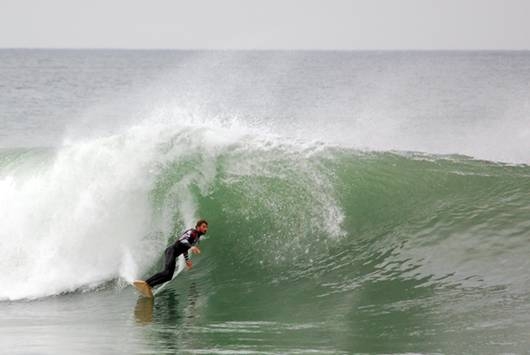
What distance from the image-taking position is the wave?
38.9 ft

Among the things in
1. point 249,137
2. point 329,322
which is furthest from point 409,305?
point 249,137

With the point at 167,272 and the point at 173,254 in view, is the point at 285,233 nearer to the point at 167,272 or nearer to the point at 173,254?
the point at 173,254

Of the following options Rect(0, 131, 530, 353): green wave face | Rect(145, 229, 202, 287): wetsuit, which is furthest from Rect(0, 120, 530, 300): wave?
Rect(145, 229, 202, 287): wetsuit

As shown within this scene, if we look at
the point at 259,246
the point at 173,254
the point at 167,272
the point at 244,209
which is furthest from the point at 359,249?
the point at 167,272

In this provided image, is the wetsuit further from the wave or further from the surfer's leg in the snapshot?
the wave

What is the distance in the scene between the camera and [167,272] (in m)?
11.1

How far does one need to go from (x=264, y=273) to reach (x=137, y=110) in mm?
28144

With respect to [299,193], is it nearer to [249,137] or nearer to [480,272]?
[249,137]

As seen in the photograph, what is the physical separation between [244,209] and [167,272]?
246 cm

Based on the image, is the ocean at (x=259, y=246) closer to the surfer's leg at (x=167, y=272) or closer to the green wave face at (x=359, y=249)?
the green wave face at (x=359, y=249)

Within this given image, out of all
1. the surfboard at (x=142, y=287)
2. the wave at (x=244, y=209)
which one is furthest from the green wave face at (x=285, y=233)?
the surfboard at (x=142, y=287)

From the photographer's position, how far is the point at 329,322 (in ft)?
30.1

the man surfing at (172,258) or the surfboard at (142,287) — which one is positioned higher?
the man surfing at (172,258)

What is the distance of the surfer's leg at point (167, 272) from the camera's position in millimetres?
11055
